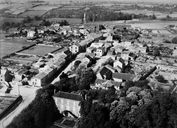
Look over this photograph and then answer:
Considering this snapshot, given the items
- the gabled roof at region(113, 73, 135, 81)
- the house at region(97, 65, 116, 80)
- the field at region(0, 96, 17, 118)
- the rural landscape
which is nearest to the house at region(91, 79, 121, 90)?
the rural landscape

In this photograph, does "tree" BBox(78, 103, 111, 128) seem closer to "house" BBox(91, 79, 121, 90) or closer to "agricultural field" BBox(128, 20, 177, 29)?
"house" BBox(91, 79, 121, 90)

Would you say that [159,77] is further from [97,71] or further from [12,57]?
[12,57]

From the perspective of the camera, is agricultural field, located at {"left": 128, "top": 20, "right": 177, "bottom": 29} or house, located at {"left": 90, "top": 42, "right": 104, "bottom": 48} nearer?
house, located at {"left": 90, "top": 42, "right": 104, "bottom": 48}

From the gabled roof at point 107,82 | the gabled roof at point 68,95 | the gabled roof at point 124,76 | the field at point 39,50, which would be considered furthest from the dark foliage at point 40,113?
the field at point 39,50

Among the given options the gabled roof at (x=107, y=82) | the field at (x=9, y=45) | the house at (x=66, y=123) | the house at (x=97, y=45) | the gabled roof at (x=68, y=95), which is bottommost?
the house at (x=66, y=123)

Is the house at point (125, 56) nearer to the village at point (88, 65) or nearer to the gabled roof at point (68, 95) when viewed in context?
the village at point (88, 65)

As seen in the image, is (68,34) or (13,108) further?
(68,34)

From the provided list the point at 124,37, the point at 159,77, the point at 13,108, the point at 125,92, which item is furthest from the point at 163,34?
the point at 13,108
